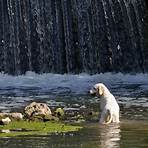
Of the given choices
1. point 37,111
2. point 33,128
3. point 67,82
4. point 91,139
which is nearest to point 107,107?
point 37,111

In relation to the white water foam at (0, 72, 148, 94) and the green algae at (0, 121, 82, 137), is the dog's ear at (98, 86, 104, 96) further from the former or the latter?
the white water foam at (0, 72, 148, 94)

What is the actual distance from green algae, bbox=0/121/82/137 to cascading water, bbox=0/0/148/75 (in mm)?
17191

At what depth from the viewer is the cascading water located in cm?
2922

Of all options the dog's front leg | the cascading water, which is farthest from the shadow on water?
the cascading water

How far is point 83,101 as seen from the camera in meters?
16.9

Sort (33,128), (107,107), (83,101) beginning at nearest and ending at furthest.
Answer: (33,128)
(107,107)
(83,101)

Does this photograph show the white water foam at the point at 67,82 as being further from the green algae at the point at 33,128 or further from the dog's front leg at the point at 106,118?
the green algae at the point at 33,128

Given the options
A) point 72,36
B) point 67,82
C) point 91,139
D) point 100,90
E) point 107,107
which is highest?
point 72,36

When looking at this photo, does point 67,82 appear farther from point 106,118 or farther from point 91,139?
point 91,139

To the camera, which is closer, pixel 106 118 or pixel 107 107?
pixel 106 118

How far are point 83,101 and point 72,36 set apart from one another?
43.4 feet

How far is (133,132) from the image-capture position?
10766mm

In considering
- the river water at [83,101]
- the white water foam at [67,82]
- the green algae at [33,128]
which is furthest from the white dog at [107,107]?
the white water foam at [67,82]

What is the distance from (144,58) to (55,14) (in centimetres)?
466
